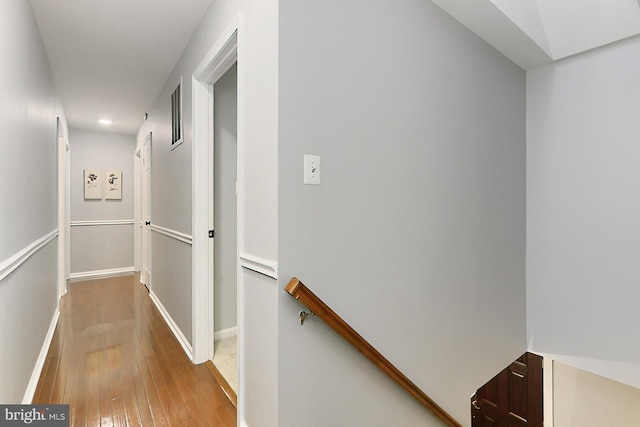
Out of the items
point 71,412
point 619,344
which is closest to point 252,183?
point 71,412

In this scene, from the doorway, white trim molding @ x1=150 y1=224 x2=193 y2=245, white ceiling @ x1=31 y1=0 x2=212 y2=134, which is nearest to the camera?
white ceiling @ x1=31 y1=0 x2=212 y2=134

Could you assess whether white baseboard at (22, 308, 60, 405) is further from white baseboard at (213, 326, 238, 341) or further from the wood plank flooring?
white baseboard at (213, 326, 238, 341)

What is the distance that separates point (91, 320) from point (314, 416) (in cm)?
306

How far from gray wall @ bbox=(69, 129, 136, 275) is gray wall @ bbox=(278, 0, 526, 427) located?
537 cm

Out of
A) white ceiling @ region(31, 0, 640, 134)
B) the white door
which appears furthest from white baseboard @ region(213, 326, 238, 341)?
white ceiling @ region(31, 0, 640, 134)

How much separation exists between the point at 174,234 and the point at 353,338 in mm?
2122

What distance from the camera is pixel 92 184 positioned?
205 inches

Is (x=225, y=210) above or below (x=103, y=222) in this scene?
above

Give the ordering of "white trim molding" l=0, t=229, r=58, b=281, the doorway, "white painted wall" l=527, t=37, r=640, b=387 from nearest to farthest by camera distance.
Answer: "white trim molding" l=0, t=229, r=58, b=281
"white painted wall" l=527, t=37, r=640, b=387
the doorway

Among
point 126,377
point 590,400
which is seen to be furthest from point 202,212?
point 590,400

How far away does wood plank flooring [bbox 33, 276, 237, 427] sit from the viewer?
1.79 meters

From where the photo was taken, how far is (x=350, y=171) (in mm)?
1435

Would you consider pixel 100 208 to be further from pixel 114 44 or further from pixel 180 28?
pixel 180 28

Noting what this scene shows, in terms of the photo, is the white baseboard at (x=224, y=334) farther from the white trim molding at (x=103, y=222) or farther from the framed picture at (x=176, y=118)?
the white trim molding at (x=103, y=222)
